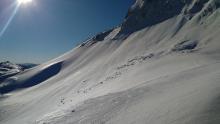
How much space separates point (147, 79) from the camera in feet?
72.0

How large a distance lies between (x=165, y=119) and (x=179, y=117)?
583 millimetres

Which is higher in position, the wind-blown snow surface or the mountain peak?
the mountain peak

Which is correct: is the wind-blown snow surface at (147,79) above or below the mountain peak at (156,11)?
below

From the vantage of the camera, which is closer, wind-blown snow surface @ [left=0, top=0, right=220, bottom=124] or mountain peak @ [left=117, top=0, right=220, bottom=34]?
wind-blown snow surface @ [left=0, top=0, right=220, bottom=124]

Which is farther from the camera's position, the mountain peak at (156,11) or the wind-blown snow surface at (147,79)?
the mountain peak at (156,11)

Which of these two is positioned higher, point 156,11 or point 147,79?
point 156,11

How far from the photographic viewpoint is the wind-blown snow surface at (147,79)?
11.1 metres

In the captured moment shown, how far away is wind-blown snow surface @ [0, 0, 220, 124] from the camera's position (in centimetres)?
1107

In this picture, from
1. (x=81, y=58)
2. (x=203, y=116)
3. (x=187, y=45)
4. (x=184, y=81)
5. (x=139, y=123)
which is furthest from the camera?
(x=81, y=58)

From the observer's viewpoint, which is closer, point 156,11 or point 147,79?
point 147,79

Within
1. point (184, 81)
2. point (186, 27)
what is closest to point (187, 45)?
point (186, 27)

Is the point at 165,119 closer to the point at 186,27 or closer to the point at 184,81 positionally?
the point at 184,81

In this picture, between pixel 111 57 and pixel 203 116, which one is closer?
pixel 203 116

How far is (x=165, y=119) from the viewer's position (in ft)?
A: 32.3
